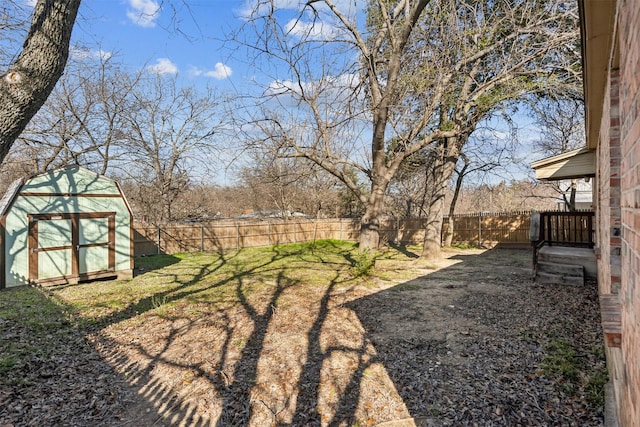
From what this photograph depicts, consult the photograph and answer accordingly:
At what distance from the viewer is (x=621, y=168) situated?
177 cm

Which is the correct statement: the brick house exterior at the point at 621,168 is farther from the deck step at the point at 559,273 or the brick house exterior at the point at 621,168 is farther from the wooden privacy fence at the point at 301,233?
the wooden privacy fence at the point at 301,233

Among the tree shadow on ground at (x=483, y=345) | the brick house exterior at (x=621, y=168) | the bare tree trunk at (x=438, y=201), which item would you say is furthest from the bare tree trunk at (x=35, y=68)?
the bare tree trunk at (x=438, y=201)

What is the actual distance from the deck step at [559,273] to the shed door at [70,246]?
33.7ft

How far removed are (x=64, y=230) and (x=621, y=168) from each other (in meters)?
10.1

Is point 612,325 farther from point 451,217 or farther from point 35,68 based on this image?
point 451,217

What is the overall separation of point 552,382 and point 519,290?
150 inches

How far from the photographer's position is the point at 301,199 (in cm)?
2284

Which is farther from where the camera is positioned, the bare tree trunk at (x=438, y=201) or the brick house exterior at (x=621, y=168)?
the bare tree trunk at (x=438, y=201)

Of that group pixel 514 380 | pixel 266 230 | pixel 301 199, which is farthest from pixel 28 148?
pixel 514 380

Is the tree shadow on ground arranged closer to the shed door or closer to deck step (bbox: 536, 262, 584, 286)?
deck step (bbox: 536, 262, 584, 286)

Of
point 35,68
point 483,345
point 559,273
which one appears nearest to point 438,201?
point 559,273

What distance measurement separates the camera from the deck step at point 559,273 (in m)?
6.31

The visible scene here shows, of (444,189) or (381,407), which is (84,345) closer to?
(381,407)

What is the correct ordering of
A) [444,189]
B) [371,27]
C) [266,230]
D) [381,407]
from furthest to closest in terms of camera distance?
[266,230]
[444,189]
[371,27]
[381,407]
